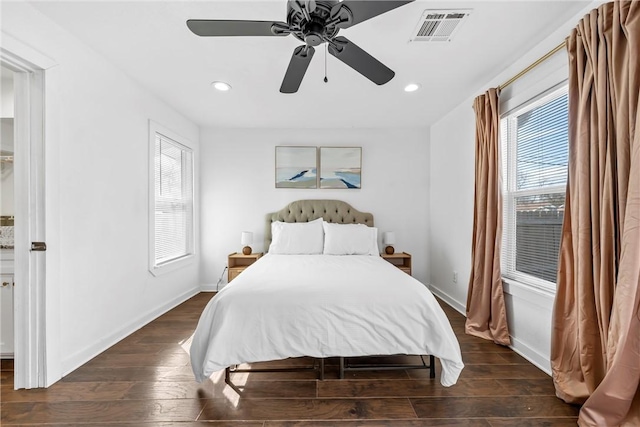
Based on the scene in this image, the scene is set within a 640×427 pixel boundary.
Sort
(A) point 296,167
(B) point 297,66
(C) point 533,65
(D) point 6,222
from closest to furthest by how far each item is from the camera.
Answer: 1. (B) point 297,66
2. (C) point 533,65
3. (D) point 6,222
4. (A) point 296,167

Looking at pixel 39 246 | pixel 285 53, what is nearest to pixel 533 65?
pixel 285 53

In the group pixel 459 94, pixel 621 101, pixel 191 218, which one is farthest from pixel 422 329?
pixel 191 218

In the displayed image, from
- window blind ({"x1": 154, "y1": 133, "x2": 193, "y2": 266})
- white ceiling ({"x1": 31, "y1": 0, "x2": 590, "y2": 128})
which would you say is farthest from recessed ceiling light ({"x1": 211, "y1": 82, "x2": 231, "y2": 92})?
window blind ({"x1": 154, "y1": 133, "x2": 193, "y2": 266})

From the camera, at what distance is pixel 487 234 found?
2.62 meters

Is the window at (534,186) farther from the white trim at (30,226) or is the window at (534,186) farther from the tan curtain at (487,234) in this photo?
the white trim at (30,226)

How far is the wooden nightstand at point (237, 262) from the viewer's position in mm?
3811

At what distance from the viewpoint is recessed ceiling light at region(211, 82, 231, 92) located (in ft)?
9.49

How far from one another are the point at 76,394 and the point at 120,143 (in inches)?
79.4

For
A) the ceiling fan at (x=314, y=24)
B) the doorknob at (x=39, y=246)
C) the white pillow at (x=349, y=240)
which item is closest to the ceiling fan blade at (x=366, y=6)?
the ceiling fan at (x=314, y=24)

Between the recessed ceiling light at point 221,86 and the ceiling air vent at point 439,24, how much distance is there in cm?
179

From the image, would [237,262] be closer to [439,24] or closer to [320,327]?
[320,327]

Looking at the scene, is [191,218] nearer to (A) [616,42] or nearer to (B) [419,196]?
(B) [419,196]

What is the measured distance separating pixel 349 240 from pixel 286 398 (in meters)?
2.04

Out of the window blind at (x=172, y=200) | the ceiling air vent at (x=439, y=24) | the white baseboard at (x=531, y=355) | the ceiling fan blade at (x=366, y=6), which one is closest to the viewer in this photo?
the ceiling fan blade at (x=366, y=6)
